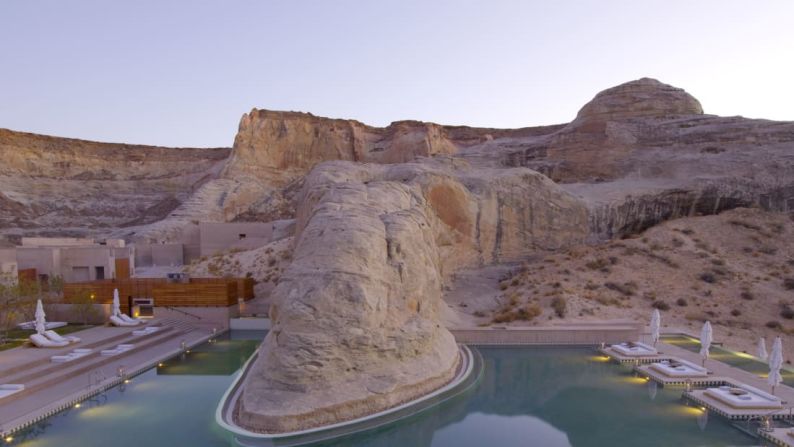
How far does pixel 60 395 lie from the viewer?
12.4 meters

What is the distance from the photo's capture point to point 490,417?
11.7 m

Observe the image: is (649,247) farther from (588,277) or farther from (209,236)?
(209,236)

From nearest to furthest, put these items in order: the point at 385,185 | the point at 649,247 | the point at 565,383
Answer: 1. the point at 565,383
2. the point at 385,185
3. the point at 649,247

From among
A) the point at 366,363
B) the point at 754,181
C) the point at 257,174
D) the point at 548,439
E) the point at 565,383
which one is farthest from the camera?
the point at 257,174

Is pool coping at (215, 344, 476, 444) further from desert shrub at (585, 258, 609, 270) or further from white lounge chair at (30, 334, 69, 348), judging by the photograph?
desert shrub at (585, 258, 609, 270)

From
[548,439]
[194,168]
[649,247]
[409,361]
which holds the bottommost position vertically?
[548,439]

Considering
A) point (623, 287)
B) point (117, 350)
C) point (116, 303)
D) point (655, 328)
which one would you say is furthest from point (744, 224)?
point (116, 303)

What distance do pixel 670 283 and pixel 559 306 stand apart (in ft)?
20.4

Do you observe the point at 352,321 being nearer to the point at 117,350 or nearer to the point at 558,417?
the point at 558,417

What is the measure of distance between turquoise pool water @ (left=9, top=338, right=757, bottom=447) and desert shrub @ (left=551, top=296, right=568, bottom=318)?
4.71m

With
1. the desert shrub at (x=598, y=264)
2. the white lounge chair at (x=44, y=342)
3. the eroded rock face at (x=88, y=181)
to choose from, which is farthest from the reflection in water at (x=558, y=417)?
the eroded rock face at (x=88, y=181)

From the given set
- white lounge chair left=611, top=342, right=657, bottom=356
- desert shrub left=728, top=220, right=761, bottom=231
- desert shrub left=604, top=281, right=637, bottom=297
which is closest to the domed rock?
desert shrub left=728, top=220, right=761, bottom=231

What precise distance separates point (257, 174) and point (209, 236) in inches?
876

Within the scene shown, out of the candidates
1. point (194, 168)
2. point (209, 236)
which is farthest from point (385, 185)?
point (194, 168)
